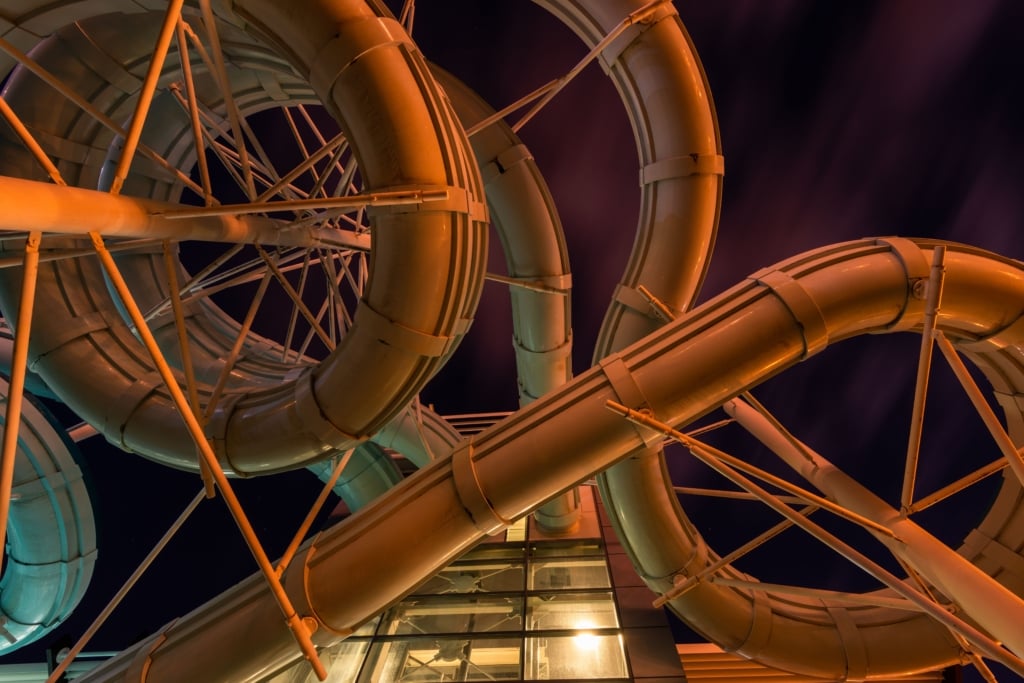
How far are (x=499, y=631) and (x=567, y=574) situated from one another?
251 centimetres

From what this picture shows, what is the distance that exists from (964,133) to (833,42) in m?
3.87

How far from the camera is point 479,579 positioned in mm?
12398

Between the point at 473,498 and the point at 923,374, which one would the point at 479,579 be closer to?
the point at 473,498

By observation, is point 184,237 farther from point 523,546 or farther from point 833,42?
point 833,42

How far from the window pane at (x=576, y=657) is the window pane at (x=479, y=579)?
6.66 ft

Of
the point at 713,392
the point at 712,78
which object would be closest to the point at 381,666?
the point at 713,392

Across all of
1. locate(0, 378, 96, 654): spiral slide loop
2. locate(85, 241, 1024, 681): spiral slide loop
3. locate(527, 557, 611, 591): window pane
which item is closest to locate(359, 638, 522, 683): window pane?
locate(527, 557, 611, 591): window pane

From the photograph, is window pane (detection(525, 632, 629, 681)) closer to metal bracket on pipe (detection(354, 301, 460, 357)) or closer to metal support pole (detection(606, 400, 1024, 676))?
metal support pole (detection(606, 400, 1024, 676))

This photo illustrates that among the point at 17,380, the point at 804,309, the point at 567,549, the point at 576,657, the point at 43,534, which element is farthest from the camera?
the point at 567,549

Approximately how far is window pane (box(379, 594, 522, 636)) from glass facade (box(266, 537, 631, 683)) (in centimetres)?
2

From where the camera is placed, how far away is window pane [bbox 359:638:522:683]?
931 centimetres

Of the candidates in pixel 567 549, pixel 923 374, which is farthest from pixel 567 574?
pixel 923 374

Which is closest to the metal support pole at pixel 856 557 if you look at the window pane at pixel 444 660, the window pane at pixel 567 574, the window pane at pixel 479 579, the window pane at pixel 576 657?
the window pane at pixel 576 657

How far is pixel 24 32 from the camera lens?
5.94m
